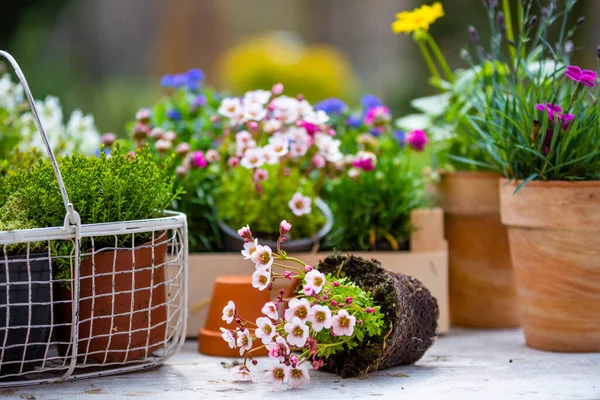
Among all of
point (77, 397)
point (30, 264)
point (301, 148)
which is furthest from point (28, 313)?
point (301, 148)

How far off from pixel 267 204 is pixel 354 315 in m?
0.67

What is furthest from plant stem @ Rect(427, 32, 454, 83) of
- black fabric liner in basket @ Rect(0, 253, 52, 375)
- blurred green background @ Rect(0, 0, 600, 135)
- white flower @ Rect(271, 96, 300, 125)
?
blurred green background @ Rect(0, 0, 600, 135)

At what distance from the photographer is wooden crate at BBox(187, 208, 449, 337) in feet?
6.83

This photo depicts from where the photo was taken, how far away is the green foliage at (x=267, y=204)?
82.1 inches

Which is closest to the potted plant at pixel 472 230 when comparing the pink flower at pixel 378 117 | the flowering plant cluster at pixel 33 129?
the pink flower at pixel 378 117

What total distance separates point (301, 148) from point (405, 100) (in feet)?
20.7

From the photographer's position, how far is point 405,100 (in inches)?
324

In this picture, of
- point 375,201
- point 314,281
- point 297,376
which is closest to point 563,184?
point 375,201

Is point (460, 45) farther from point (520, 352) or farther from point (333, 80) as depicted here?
point (520, 352)

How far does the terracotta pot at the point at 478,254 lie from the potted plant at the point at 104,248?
40.1 inches

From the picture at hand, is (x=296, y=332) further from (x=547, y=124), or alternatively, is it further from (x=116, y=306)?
(x=547, y=124)

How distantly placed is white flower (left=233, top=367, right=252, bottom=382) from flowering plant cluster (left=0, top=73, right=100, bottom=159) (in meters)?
0.98

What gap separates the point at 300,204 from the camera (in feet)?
6.59

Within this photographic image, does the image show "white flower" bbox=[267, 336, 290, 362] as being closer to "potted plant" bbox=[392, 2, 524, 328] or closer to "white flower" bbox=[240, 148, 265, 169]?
"white flower" bbox=[240, 148, 265, 169]
